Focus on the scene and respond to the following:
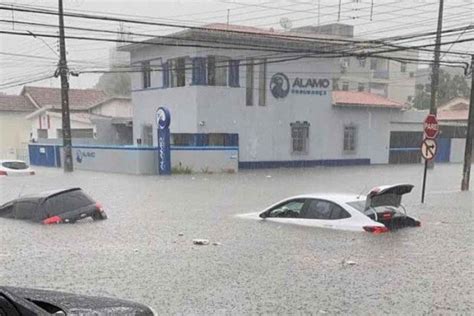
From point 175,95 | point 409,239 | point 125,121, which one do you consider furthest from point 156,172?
point 409,239

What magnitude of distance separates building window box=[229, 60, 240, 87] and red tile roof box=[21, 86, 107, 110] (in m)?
19.7

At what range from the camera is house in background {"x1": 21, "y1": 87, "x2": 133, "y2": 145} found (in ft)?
130

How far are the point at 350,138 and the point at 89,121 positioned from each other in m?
20.6

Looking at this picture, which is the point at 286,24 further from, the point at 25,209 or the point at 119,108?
the point at 25,209

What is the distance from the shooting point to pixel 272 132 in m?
31.8

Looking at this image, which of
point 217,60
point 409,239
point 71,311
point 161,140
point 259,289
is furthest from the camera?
point 217,60

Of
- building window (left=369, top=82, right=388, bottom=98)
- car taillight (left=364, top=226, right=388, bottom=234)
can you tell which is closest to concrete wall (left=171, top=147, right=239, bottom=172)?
car taillight (left=364, top=226, right=388, bottom=234)

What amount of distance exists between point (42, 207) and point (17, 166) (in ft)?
51.0

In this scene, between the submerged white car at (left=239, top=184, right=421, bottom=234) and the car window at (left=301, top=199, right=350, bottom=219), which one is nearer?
the submerged white car at (left=239, top=184, right=421, bottom=234)

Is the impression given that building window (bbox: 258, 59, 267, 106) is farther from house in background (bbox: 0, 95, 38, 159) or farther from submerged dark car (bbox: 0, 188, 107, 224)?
house in background (bbox: 0, 95, 38, 159)

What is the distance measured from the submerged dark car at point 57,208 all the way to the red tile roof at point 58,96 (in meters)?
33.6

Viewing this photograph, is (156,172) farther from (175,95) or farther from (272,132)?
(272,132)

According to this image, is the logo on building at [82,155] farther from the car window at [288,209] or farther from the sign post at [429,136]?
the sign post at [429,136]

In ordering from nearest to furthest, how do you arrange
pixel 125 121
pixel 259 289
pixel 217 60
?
pixel 259 289, pixel 217 60, pixel 125 121
